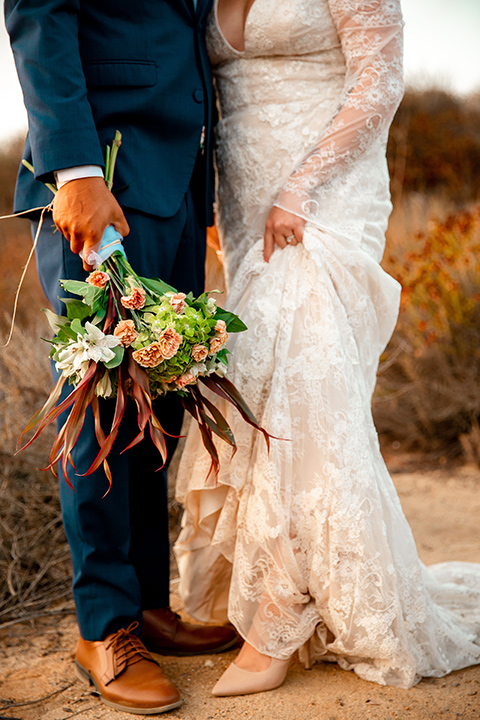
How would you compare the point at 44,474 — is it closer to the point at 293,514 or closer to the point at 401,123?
the point at 293,514

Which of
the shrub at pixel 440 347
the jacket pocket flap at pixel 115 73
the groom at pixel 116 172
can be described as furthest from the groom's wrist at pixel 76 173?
the shrub at pixel 440 347

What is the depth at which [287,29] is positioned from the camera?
1890mm

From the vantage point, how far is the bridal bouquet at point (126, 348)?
1.49 meters

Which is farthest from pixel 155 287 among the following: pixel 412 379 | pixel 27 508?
pixel 412 379

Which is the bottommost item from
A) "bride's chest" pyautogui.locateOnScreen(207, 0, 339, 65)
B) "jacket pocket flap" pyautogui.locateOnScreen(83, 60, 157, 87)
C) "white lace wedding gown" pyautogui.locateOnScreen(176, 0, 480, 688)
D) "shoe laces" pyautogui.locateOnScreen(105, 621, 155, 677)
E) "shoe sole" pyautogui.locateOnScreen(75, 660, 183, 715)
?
"shoe sole" pyautogui.locateOnScreen(75, 660, 183, 715)

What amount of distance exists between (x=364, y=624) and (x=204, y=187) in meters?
1.38

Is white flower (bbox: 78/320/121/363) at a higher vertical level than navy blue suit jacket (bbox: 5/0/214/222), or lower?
lower

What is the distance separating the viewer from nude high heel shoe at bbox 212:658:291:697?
188 cm

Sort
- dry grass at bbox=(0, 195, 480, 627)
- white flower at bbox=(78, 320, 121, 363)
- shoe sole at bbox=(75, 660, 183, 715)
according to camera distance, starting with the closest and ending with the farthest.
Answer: white flower at bbox=(78, 320, 121, 363)
shoe sole at bbox=(75, 660, 183, 715)
dry grass at bbox=(0, 195, 480, 627)

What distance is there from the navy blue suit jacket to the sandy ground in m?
1.40

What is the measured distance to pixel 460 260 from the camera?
4.24m

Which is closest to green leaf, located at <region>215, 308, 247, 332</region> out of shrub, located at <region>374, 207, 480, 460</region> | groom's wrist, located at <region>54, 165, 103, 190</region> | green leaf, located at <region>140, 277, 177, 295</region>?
green leaf, located at <region>140, 277, 177, 295</region>

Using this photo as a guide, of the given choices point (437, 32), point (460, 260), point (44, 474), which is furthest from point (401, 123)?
point (44, 474)

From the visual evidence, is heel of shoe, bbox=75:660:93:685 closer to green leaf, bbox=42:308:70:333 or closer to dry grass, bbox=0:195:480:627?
dry grass, bbox=0:195:480:627
